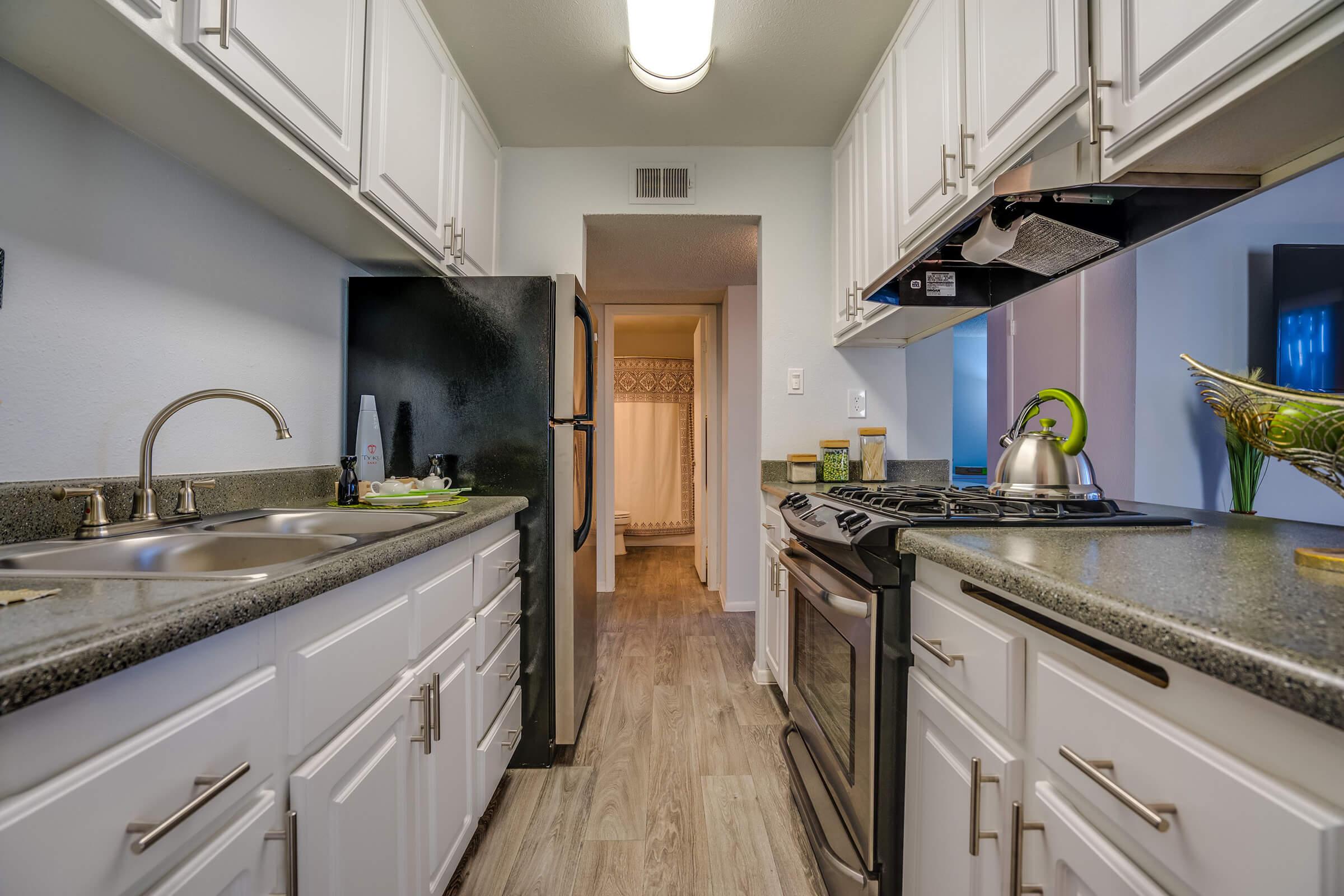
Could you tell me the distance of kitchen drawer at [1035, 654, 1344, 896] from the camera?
1.30ft

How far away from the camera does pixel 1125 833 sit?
560 millimetres

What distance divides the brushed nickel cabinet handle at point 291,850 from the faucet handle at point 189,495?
0.75m

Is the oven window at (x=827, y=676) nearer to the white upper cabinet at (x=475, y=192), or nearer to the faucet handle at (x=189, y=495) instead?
the faucet handle at (x=189, y=495)

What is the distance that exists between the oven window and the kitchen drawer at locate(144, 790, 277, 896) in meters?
0.98

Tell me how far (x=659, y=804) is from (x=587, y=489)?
106cm

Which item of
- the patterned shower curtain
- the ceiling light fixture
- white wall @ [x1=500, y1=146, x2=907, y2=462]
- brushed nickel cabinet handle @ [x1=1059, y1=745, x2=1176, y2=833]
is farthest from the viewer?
the patterned shower curtain

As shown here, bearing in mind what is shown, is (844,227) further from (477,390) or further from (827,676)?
(827,676)

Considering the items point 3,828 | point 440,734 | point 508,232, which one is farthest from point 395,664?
point 508,232

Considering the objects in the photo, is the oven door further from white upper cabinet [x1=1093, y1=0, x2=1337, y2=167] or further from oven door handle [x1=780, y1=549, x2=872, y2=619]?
white upper cabinet [x1=1093, y1=0, x2=1337, y2=167]

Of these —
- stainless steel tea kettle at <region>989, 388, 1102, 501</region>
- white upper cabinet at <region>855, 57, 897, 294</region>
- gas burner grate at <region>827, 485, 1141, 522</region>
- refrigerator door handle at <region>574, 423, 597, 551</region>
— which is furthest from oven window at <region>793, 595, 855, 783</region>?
white upper cabinet at <region>855, 57, 897, 294</region>

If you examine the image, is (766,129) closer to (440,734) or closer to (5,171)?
(5,171)

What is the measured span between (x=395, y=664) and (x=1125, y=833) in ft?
3.40

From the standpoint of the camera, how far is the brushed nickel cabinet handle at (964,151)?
1.34 m

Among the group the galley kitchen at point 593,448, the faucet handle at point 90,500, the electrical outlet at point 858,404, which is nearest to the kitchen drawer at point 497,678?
the galley kitchen at point 593,448
